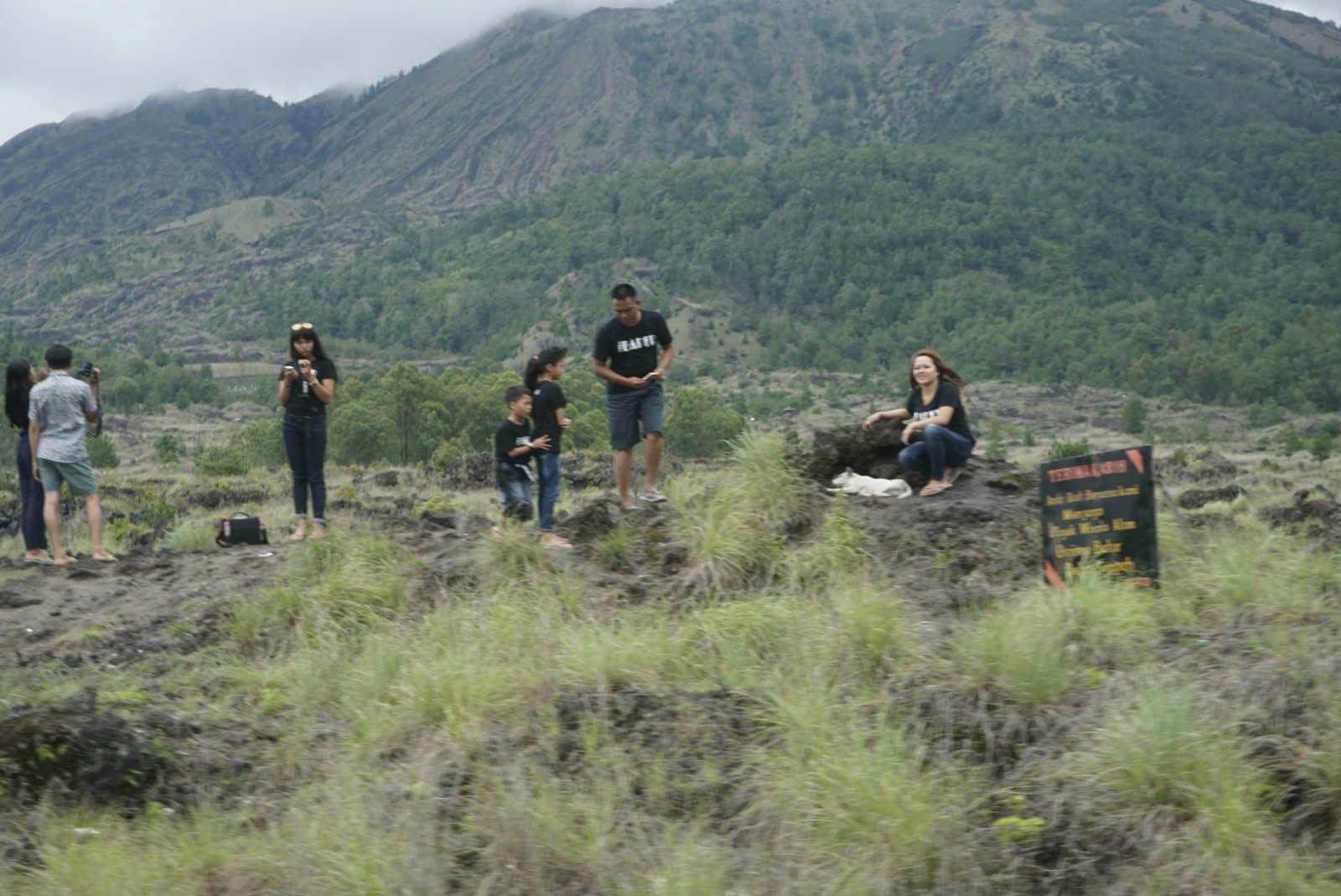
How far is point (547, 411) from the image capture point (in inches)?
311

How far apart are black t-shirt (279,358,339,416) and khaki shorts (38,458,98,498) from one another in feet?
5.71

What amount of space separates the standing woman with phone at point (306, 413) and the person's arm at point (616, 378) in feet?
6.20

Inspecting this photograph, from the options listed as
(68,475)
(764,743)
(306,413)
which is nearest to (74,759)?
(764,743)

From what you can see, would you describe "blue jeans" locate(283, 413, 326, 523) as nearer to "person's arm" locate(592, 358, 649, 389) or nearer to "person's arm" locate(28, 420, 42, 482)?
"person's arm" locate(28, 420, 42, 482)

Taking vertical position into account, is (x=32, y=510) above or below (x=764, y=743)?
above

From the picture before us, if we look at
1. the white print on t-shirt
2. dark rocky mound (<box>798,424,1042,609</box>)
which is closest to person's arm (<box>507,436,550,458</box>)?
the white print on t-shirt

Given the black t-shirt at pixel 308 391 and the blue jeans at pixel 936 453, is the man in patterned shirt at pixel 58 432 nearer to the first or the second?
the black t-shirt at pixel 308 391

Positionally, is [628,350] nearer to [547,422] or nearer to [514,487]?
[547,422]

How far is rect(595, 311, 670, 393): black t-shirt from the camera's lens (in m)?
8.17

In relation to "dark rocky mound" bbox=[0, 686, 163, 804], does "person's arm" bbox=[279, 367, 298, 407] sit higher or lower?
higher

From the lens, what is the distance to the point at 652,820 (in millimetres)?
4074

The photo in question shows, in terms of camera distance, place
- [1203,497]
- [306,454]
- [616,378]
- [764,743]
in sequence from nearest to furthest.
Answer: [764,743], [616,378], [306,454], [1203,497]

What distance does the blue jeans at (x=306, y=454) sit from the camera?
8.31 metres

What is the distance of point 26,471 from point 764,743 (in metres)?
7.10
